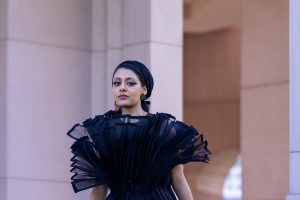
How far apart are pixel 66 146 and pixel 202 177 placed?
10.9m

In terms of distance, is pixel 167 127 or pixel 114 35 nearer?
pixel 167 127

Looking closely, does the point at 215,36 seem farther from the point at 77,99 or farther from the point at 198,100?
the point at 77,99

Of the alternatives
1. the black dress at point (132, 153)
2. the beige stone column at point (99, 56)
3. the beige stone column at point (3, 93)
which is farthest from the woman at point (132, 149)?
the beige stone column at point (99, 56)

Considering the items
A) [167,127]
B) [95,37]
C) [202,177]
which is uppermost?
[95,37]

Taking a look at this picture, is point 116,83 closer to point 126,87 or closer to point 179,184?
point 126,87

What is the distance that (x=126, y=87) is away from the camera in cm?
502

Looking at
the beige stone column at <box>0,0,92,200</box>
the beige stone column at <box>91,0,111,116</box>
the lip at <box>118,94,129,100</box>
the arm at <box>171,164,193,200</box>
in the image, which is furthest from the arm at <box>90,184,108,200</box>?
the beige stone column at <box>91,0,111,116</box>

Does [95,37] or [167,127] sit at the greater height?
[95,37]

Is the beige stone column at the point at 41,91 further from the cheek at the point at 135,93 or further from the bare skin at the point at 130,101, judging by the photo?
the cheek at the point at 135,93

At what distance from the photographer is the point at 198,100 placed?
68.6 ft
